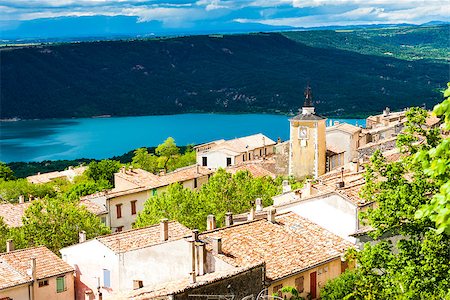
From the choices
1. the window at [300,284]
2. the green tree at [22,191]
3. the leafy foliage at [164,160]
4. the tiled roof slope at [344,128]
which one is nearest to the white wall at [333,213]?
the window at [300,284]

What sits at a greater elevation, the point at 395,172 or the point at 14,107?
the point at 395,172

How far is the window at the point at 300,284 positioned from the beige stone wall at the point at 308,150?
2637 centimetres

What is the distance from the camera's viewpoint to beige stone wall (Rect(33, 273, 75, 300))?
71.3ft

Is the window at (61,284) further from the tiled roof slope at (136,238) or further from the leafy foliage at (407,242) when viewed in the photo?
the leafy foliage at (407,242)

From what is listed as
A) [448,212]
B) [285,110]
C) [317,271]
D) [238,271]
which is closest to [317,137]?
[317,271]

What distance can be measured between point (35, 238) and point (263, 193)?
34.0 feet

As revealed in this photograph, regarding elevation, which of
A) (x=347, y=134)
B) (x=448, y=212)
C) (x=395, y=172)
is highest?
(x=448, y=212)

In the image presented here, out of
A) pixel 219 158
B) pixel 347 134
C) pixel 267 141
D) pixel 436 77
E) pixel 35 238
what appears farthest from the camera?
pixel 436 77

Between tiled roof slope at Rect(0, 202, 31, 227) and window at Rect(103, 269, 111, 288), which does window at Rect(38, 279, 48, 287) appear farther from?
tiled roof slope at Rect(0, 202, 31, 227)

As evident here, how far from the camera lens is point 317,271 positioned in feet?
62.8

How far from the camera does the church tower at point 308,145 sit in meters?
44.8

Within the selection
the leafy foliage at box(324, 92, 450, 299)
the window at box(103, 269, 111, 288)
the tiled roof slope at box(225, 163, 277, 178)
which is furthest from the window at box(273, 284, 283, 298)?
the tiled roof slope at box(225, 163, 277, 178)

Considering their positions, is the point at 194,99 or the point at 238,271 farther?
the point at 194,99

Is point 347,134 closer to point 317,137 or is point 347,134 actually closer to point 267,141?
point 317,137
